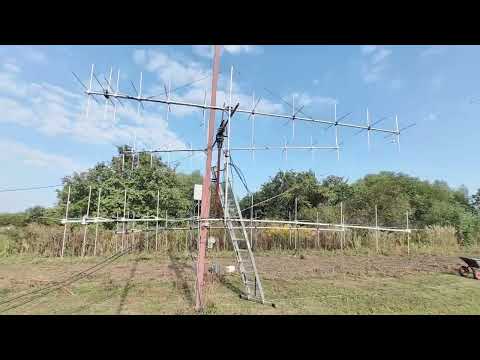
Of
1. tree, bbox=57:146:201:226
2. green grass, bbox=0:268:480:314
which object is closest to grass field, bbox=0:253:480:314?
green grass, bbox=0:268:480:314

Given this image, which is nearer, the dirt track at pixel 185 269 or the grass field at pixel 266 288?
the grass field at pixel 266 288

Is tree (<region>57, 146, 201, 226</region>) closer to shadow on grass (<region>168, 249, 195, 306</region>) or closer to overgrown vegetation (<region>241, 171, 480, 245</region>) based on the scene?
overgrown vegetation (<region>241, 171, 480, 245</region>)

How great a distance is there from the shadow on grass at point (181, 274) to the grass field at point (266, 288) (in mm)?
20

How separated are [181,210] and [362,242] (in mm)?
11213

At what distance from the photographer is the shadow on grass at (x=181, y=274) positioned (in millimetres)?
5702

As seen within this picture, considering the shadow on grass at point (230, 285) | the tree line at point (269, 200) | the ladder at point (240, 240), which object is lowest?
the shadow on grass at point (230, 285)

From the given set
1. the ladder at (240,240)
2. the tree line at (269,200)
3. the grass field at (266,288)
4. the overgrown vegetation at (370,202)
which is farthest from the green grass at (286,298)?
the overgrown vegetation at (370,202)

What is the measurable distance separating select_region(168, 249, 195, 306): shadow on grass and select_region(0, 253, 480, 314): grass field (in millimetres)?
20

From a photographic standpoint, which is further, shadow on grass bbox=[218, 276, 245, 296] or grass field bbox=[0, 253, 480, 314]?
shadow on grass bbox=[218, 276, 245, 296]

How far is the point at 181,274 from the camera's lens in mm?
8102

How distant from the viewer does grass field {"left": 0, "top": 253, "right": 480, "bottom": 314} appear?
5016mm

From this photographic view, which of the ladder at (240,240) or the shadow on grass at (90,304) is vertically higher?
the ladder at (240,240)

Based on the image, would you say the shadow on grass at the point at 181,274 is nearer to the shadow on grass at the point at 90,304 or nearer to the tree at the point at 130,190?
the shadow on grass at the point at 90,304
